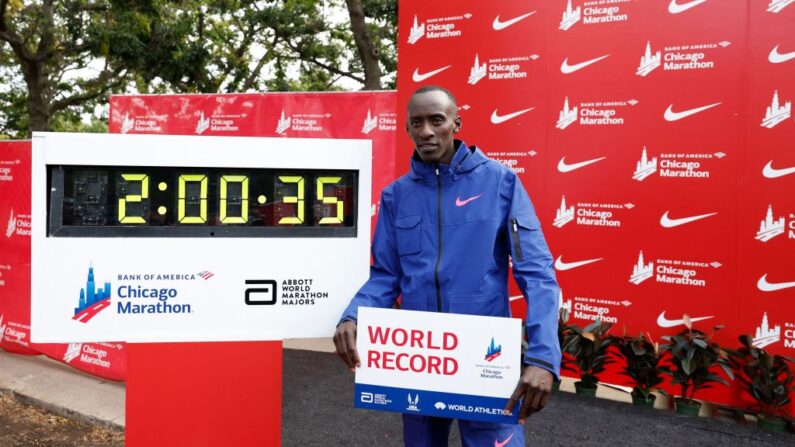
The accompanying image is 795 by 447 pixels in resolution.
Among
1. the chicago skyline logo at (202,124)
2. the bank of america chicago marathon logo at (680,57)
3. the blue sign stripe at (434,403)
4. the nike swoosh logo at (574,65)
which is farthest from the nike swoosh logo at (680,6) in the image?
the chicago skyline logo at (202,124)

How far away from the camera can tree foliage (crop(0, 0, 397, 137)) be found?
11305mm

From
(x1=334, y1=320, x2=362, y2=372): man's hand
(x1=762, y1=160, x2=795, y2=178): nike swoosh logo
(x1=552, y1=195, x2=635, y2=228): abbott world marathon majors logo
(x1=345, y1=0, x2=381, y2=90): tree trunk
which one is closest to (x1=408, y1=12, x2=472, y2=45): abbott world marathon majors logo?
(x1=552, y1=195, x2=635, y2=228): abbott world marathon majors logo

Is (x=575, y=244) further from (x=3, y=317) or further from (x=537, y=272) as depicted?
(x=3, y=317)

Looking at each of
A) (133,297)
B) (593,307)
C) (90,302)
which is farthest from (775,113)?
(90,302)

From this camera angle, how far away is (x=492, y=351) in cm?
192

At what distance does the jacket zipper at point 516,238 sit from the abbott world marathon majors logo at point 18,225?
15.6ft

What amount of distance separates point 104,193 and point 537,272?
62.8 inches

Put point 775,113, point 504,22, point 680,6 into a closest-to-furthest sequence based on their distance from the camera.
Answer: point 775,113, point 680,6, point 504,22

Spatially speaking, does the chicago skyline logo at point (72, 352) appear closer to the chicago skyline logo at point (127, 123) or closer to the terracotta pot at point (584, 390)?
the chicago skyline logo at point (127, 123)

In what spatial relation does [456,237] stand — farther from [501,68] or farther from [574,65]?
[501,68]

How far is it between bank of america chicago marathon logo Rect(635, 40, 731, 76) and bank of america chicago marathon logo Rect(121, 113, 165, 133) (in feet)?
17.7

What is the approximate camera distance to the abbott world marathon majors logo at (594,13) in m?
4.65

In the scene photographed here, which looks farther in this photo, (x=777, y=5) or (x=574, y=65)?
(x=574, y=65)

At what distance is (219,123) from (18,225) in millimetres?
2348
